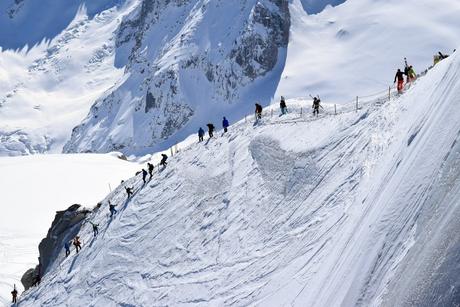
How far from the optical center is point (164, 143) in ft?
549

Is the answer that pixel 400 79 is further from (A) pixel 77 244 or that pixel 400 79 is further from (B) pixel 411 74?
(A) pixel 77 244

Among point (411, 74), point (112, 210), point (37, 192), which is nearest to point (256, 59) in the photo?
point (37, 192)

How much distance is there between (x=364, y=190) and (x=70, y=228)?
2821cm

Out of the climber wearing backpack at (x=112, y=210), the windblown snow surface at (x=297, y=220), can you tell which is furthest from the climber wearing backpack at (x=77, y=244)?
the climber wearing backpack at (x=112, y=210)

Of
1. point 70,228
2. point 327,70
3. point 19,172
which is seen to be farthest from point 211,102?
point 70,228

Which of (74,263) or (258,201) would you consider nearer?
(258,201)

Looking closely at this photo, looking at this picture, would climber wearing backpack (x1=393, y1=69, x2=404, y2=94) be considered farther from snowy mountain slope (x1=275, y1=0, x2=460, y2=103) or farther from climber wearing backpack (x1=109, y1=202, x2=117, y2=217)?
snowy mountain slope (x1=275, y1=0, x2=460, y2=103)

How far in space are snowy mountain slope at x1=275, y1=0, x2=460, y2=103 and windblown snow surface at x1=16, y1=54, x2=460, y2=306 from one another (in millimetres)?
81673

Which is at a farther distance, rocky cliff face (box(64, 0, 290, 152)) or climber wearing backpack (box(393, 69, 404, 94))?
rocky cliff face (box(64, 0, 290, 152))

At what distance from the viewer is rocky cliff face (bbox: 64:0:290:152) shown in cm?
15675

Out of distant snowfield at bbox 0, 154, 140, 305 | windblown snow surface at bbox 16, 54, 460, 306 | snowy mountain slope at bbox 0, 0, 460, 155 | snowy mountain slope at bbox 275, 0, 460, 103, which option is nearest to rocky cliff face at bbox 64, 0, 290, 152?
snowy mountain slope at bbox 0, 0, 460, 155

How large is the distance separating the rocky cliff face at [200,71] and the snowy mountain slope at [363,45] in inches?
297

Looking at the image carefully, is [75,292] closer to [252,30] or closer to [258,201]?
[258,201]

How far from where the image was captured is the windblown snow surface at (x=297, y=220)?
2277cm
